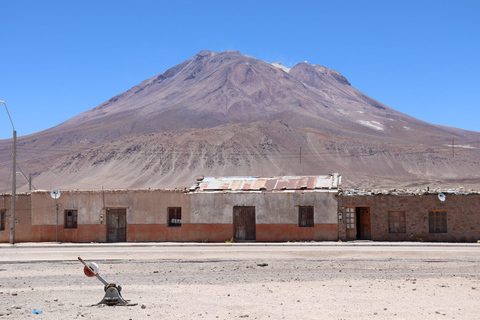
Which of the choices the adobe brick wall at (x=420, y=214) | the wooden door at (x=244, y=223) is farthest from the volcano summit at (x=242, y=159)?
the adobe brick wall at (x=420, y=214)

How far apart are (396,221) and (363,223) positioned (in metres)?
1.79

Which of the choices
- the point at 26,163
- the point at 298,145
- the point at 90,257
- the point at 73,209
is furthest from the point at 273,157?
the point at 90,257

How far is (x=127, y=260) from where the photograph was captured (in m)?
22.1

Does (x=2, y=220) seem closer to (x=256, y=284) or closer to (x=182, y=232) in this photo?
(x=182, y=232)

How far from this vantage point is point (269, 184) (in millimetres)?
33188

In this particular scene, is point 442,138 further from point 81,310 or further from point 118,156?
point 81,310

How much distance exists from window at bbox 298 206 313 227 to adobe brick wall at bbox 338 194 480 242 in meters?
1.64

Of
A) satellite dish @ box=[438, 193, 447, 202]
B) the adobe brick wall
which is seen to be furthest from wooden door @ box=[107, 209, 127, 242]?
satellite dish @ box=[438, 193, 447, 202]

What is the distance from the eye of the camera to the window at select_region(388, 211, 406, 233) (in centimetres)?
3005

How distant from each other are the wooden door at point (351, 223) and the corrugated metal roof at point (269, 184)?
173 cm

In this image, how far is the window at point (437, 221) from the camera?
2967cm

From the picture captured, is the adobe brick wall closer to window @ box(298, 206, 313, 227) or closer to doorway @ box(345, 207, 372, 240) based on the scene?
doorway @ box(345, 207, 372, 240)

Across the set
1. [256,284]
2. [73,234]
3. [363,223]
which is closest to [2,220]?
[73,234]

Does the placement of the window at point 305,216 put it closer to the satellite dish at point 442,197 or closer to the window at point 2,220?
the satellite dish at point 442,197
